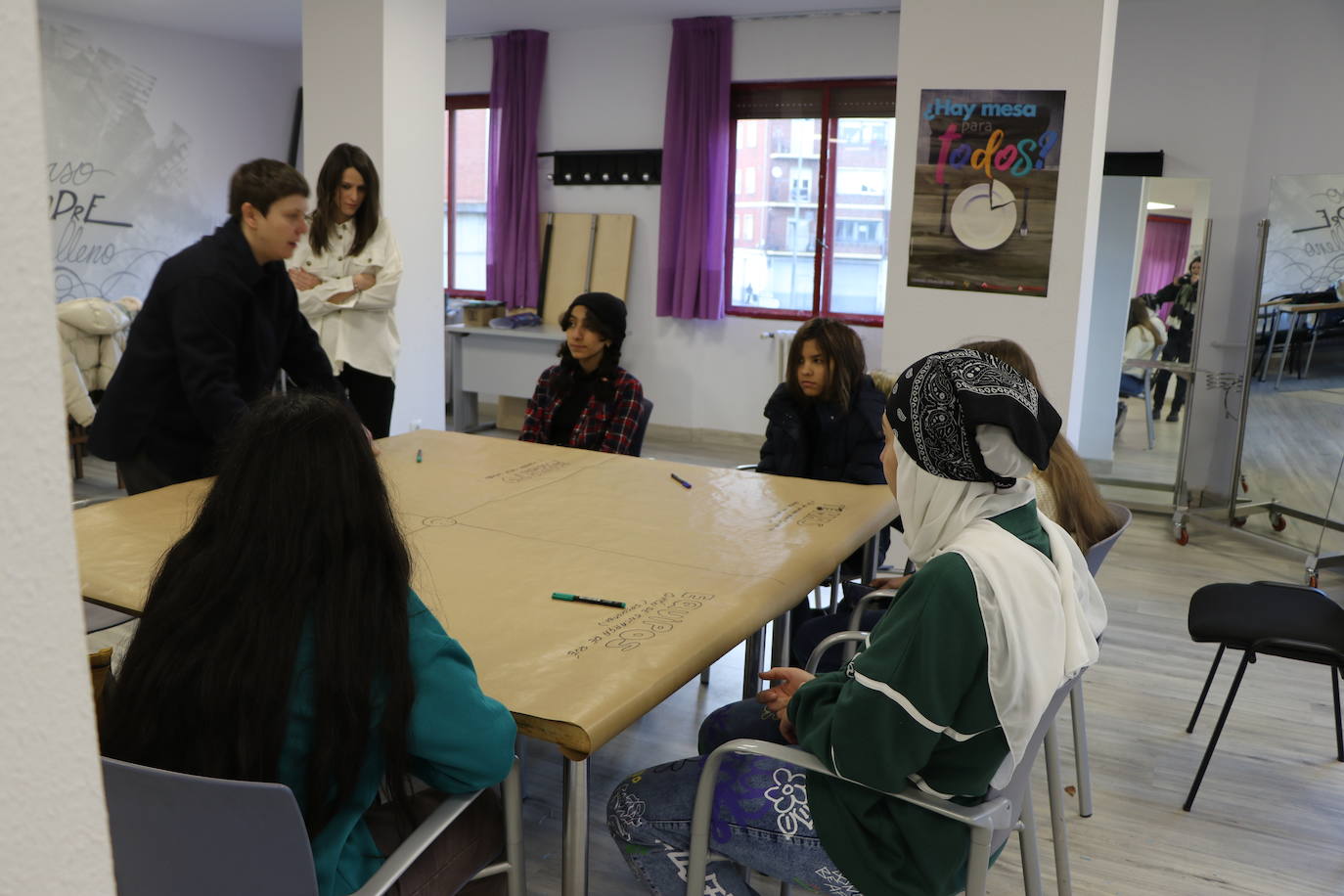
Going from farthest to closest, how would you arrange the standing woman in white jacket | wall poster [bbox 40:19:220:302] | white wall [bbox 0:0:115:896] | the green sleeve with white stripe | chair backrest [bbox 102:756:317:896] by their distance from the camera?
1. wall poster [bbox 40:19:220:302]
2. the standing woman in white jacket
3. the green sleeve with white stripe
4. chair backrest [bbox 102:756:317:896]
5. white wall [bbox 0:0:115:896]

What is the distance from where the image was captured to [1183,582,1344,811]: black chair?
244 cm

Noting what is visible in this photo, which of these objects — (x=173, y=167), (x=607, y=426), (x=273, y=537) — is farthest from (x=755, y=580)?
(x=173, y=167)

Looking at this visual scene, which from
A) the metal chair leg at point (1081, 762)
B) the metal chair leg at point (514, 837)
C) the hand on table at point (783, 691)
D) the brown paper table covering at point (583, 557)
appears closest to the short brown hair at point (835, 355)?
the brown paper table covering at point (583, 557)

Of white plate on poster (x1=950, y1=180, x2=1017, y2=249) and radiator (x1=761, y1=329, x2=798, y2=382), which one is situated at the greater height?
white plate on poster (x1=950, y1=180, x2=1017, y2=249)

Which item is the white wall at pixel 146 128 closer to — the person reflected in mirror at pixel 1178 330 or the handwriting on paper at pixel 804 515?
the handwriting on paper at pixel 804 515

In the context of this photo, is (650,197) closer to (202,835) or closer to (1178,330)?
(1178,330)

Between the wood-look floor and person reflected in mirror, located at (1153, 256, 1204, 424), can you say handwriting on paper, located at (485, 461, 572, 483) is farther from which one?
person reflected in mirror, located at (1153, 256, 1204, 424)

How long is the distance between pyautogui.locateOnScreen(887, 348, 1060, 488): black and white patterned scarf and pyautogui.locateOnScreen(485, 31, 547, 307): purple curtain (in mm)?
6078

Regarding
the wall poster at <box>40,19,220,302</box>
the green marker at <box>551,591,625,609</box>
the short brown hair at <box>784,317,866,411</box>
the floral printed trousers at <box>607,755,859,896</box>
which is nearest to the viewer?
the floral printed trousers at <box>607,755,859,896</box>

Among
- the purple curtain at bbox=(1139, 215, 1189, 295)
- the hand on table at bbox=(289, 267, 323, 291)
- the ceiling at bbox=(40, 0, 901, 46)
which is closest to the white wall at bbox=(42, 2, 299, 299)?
the ceiling at bbox=(40, 0, 901, 46)

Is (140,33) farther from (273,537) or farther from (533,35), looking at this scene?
(273,537)

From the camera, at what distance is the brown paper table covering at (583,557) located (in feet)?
5.31

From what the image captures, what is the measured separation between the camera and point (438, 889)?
1.48 metres

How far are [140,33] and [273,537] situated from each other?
7.40 meters
